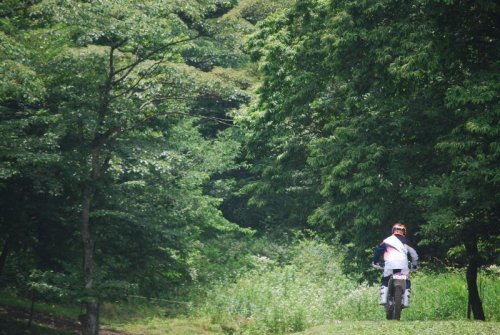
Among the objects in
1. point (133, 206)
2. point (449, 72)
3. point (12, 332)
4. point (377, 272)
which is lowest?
point (12, 332)

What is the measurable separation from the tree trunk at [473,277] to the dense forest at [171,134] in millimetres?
38

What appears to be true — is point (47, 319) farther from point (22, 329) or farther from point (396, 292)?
point (396, 292)

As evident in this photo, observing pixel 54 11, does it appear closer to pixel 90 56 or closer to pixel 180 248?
pixel 90 56

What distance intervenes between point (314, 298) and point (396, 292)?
8.26m

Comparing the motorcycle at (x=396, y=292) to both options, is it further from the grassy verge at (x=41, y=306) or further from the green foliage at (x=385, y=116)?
the grassy verge at (x=41, y=306)

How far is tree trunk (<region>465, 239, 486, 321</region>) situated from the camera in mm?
12773

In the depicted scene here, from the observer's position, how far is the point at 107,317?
21.5m

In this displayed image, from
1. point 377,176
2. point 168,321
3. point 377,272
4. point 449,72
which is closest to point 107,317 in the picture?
point 168,321

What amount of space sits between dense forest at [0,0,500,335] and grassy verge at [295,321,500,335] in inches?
88.4

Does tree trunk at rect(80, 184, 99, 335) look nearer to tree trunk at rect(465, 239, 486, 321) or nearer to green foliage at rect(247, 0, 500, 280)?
green foliage at rect(247, 0, 500, 280)

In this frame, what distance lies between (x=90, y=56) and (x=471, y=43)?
27.7ft

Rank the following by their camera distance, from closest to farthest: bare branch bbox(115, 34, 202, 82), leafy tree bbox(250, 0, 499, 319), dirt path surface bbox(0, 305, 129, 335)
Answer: leafy tree bbox(250, 0, 499, 319), bare branch bbox(115, 34, 202, 82), dirt path surface bbox(0, 305, 129, 335)

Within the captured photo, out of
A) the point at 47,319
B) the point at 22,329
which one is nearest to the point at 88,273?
the point at 22,329

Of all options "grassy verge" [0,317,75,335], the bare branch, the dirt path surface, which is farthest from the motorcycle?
the dirt path surface
